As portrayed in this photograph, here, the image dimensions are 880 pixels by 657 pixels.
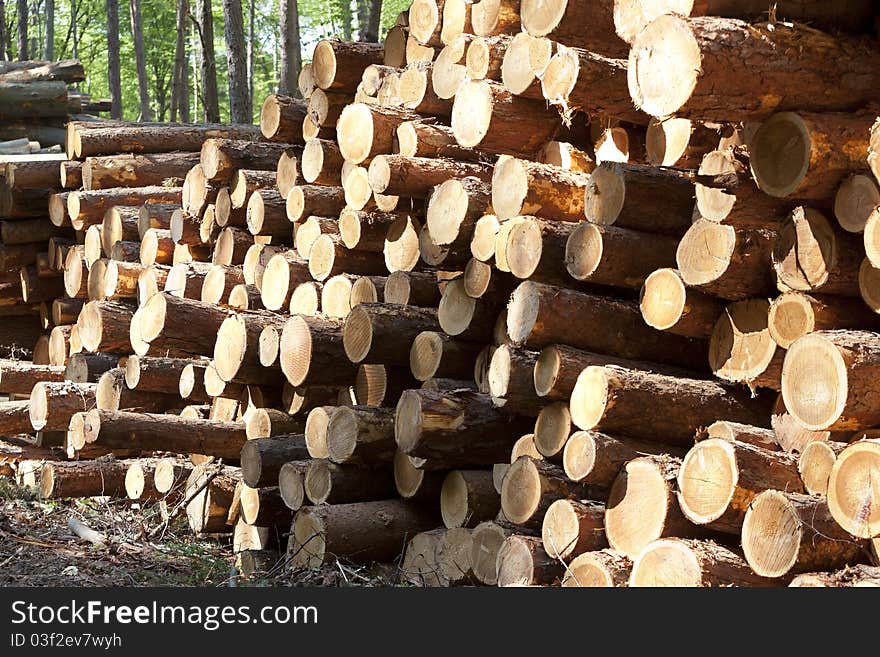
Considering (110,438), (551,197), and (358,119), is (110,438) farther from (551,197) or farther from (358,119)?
(551,197)

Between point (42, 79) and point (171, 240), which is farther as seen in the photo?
point (42, 79)

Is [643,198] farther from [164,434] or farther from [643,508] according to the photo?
[164,434]

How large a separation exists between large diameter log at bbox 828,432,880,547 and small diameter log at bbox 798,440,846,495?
201mm

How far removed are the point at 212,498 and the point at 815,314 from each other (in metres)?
3.88

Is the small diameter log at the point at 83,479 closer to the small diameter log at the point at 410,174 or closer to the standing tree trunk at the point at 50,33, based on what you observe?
the small diameter log at the point at 410,174

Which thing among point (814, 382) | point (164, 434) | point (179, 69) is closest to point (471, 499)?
point (814, 382)

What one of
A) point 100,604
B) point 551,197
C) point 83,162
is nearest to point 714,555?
point 551,197

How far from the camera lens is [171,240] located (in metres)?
8.05

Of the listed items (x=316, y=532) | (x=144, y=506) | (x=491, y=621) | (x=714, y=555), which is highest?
(x=714, y=555)

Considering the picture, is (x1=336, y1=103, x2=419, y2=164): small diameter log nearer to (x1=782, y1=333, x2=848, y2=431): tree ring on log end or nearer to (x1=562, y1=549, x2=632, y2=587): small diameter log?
(x1=562, y1=549, x2=632, y2=587): small diameter log

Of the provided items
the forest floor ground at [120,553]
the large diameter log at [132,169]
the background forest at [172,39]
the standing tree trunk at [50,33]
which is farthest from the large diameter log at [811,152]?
the standing tree trunk at [50,33]

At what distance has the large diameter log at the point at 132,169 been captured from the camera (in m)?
9.21

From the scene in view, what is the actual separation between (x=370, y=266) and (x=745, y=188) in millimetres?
3050

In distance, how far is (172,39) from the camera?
31125mm
